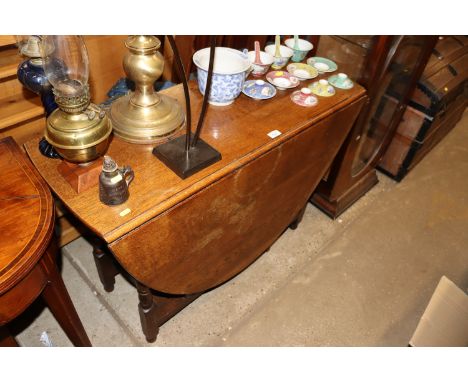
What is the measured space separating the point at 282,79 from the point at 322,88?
0.56 ft

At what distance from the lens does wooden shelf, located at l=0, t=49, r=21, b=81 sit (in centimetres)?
127

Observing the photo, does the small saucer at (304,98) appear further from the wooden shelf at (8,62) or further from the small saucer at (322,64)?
the wooden shelf at (8,62)

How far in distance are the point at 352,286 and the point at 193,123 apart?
1227 mm

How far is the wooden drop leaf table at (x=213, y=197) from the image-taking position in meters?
1.04

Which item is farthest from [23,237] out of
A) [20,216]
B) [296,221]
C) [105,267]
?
[296,221]

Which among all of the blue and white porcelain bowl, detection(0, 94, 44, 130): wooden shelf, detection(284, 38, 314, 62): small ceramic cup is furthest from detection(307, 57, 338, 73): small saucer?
detection(0, 94, 44, 130): wooden shelf

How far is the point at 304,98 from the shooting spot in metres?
1.49

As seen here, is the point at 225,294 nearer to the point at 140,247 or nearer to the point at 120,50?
the point at 140,247

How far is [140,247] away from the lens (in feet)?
3.48

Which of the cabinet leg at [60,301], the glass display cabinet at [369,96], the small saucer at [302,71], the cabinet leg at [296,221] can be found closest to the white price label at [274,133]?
the small saucer at [302,71]

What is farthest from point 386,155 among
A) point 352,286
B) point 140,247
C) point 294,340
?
point 140,247

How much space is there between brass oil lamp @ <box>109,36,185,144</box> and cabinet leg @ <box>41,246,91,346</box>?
17.0 inches

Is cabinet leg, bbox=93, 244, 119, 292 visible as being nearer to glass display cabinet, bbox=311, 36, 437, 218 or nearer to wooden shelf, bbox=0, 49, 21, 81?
wooden shelf, bbox=0, 49, 21, 81

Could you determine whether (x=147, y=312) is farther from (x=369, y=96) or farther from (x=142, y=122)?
(x=369, y=96)
